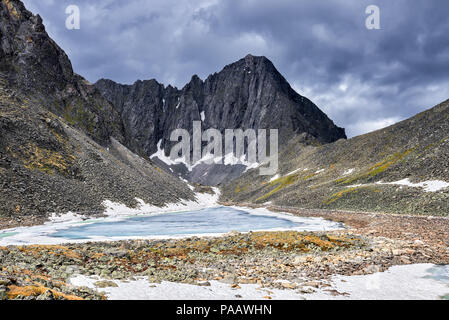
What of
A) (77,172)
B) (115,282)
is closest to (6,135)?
(77,172)

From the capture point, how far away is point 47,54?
107 m

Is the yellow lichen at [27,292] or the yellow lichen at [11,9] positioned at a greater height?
the yellow lichen at [11,9]

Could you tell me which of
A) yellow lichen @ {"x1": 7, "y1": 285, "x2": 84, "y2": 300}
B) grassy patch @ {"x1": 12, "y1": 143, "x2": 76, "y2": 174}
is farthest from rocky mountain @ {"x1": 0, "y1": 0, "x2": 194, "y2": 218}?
yellow lichen @ {"x1": 7, "y1": 285, "x2": 84, "y2": 300}

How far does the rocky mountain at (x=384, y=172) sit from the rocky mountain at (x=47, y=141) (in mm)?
47552

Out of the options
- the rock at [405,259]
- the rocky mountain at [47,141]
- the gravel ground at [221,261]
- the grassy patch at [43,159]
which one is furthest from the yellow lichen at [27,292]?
the grassy patch at [43,159]

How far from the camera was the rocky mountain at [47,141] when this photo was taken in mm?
44844

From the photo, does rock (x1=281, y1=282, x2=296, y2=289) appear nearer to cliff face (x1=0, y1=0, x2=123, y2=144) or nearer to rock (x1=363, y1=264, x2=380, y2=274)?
rock (x1=363, y1=264, x2=380, y2=274)

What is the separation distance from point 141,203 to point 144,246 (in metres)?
50.2

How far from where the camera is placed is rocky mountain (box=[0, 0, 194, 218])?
4484 centimetres

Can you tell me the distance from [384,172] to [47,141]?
82.5 meters

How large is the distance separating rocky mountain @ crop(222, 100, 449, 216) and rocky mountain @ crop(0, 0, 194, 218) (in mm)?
47552

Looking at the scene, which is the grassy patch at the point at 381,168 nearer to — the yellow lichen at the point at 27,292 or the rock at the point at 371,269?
the rock at the point at 371,269

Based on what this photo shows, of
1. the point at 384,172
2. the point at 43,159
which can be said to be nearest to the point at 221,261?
the point at 43,159
